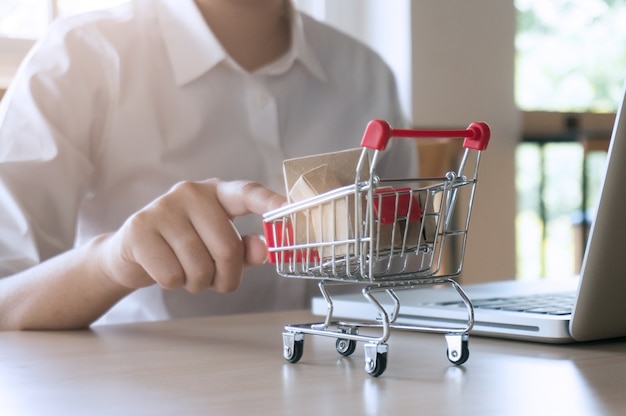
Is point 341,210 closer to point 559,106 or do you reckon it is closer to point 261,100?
point 261,100

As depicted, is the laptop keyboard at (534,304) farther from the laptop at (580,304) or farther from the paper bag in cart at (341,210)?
the paper bag in cart at (341,210)

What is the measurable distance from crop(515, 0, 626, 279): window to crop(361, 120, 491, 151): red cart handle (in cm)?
308

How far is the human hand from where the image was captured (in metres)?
0.79

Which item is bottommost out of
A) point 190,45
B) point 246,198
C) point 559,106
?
point 559,106

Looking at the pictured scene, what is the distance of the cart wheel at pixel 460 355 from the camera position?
607mm

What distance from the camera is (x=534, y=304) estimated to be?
82 cm

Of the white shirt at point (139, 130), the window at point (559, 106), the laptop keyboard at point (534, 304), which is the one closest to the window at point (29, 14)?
→ the white shirt at point (139, 130)

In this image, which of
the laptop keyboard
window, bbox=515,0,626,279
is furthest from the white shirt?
window, bbox=515,0,626,279

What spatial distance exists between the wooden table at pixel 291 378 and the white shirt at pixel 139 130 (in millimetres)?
428

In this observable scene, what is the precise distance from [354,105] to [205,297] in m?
0.43

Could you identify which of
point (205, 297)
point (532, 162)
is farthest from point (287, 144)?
point (532, 162)

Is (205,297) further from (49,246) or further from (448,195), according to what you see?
(448,195)

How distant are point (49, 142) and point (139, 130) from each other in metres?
0.15

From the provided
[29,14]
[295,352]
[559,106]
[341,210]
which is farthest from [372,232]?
[559,106]
